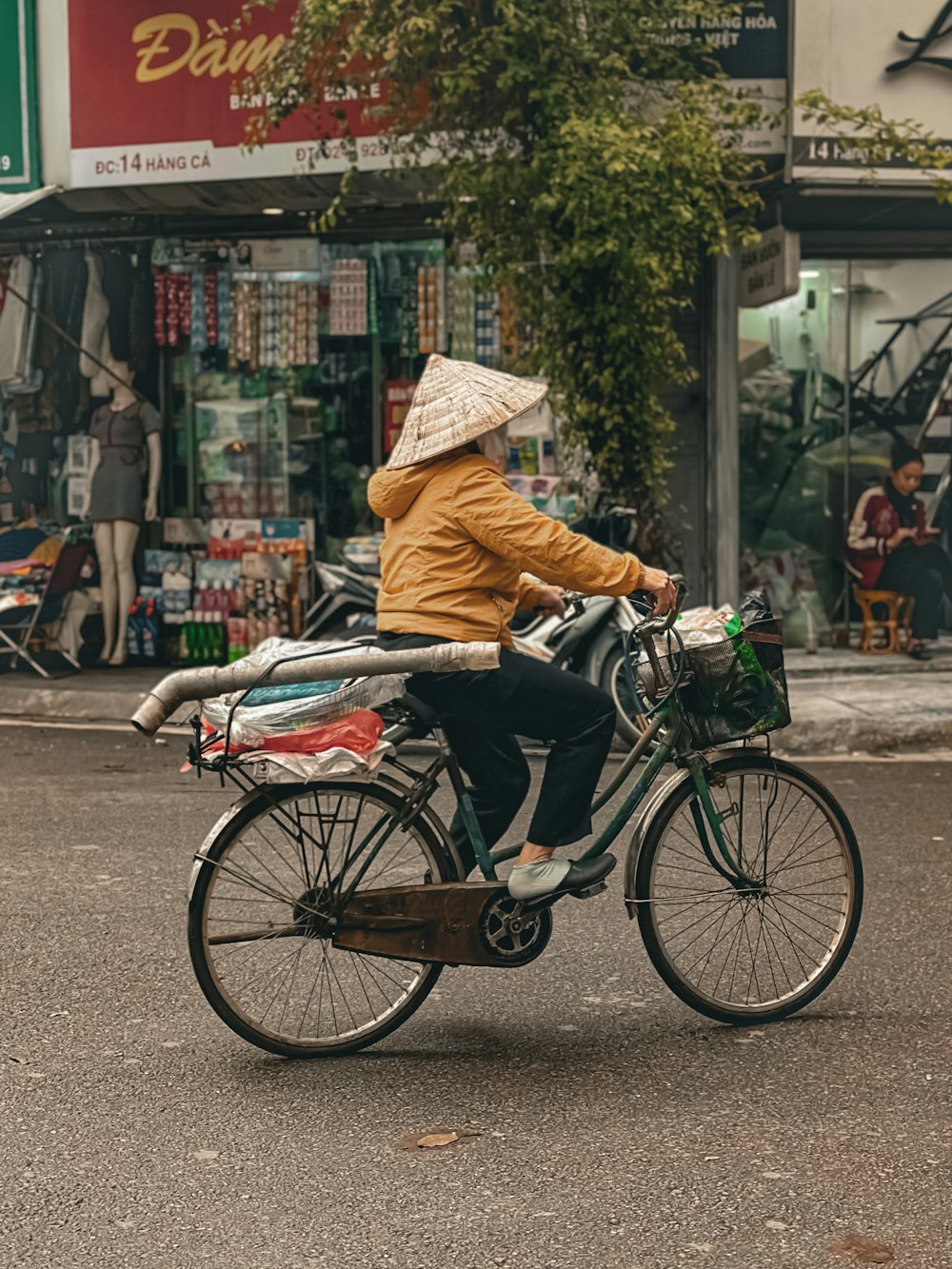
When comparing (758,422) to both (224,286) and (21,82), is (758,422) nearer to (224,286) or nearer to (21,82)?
(224,286)

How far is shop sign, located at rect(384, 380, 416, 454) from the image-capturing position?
1292 cm

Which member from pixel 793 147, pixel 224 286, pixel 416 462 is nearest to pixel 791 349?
pixel 793 147

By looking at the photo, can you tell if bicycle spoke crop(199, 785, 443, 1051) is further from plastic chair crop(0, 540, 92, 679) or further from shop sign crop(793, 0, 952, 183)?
shop sign crop(793, 0, 952, 183)

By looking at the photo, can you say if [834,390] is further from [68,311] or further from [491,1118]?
[491,1118]

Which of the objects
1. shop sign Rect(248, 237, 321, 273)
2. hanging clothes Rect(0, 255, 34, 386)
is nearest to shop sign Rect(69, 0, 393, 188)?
shop sign Rect(248, 237, 321, 273)

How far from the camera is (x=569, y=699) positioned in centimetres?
470

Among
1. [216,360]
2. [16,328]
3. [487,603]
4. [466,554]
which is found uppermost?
[16,328]

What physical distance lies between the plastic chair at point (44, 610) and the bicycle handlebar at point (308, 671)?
25.8 feet

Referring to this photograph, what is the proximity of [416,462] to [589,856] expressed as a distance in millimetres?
1198

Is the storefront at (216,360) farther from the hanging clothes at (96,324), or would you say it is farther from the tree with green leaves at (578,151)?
the tree with green leaves at (578,151)

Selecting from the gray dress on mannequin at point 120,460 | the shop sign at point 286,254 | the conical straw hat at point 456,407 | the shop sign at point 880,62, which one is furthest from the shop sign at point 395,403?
the conical straw hat at point 456,407

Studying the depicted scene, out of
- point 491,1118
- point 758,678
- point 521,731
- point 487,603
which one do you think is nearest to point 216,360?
point 487,603

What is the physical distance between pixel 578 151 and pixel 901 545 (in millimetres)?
4378

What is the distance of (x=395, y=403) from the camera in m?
13.0
